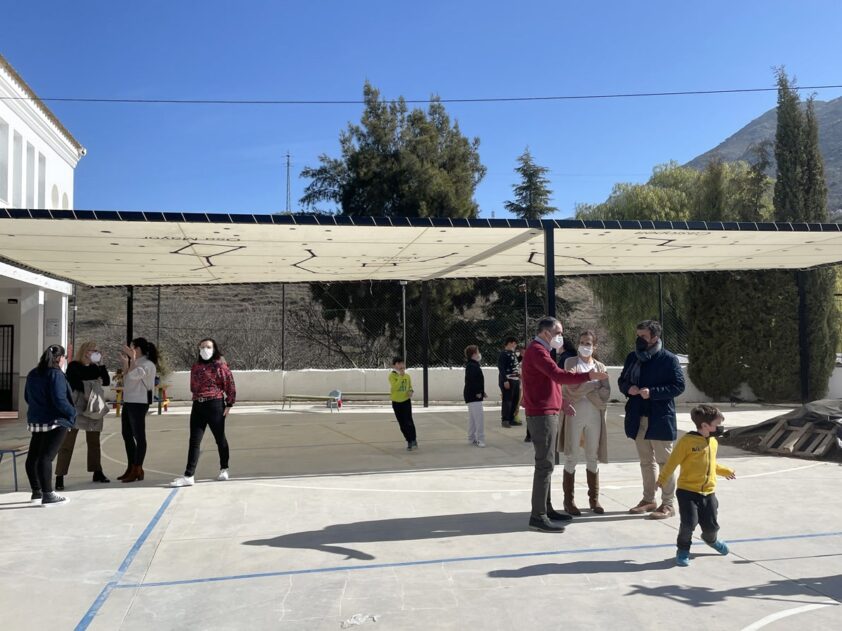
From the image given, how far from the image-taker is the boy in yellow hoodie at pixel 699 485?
459cm

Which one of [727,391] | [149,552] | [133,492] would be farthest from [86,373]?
[727,391]

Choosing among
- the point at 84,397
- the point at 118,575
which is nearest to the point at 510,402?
the point at 84,397

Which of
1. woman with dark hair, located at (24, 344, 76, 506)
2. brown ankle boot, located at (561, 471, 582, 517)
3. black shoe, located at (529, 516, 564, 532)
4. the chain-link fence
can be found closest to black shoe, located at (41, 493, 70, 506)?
woman with dark hair, located at (24, 344, 76, 506)

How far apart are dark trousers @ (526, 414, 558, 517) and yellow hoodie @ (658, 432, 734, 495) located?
3.14 ft

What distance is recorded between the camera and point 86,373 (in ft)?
24.3

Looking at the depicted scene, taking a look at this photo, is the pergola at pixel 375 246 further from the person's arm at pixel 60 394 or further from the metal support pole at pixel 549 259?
the person's arm at pixel 60 394

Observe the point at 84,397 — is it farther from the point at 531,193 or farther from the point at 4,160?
the point at 531,193

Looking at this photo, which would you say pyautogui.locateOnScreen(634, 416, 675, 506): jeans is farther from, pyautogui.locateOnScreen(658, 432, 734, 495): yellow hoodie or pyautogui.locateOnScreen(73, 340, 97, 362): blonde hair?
pyautogui.locateOnScreen(73, 340, 97, 362): blonde hair

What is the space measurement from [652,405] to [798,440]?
4381mm

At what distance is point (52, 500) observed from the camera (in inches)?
259

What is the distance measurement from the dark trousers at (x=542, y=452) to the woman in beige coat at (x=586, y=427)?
529mm

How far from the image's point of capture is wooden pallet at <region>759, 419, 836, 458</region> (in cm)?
875

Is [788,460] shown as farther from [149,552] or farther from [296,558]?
[149,552]

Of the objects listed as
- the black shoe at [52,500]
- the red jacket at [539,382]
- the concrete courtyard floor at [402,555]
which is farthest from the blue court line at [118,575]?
the red jacket at [539,382]
